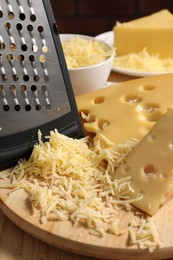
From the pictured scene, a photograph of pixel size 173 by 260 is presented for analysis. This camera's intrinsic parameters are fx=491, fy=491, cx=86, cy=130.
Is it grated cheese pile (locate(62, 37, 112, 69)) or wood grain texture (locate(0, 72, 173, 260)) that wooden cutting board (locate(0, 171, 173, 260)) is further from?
grated cheese pile (locate(62, 37, 112, 69))

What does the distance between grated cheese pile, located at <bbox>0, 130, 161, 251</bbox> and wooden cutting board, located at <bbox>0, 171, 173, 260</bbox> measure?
0.05 feet

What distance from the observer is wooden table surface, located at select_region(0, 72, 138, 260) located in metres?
1.08

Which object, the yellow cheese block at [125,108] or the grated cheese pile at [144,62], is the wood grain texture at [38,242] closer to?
the yellow cheese block at [125,108]

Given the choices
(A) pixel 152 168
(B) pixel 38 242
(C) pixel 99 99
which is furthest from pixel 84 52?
(B) pixel 38 242

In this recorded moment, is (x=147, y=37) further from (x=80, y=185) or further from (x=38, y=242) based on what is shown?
(x=38, y=242)

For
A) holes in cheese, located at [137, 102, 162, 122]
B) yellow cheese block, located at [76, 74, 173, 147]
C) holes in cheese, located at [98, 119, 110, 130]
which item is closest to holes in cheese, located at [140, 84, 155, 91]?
yellow cheese block, located at [76, 74, 173, 147]

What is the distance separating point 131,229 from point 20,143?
40cm

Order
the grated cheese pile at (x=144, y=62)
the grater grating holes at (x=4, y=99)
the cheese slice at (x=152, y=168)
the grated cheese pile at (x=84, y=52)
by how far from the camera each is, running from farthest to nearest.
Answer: the grated cheese pile at (x=144, y=62) < the grated cheese pile at (x=84, y=52) < the grater grating holes at (x=4, y=99) < the cheese slice at (x=152, y=168)

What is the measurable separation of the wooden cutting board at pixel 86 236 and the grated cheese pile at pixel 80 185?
15 millimetres

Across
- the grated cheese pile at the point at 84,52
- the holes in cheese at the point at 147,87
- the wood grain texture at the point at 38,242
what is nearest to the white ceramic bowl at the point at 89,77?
the grated cheese pile at the point at 84,52

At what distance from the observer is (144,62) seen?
184 cm

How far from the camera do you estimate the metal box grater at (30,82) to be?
50.1 inches

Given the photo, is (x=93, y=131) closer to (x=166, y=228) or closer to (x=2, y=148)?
(x=2, y=148)

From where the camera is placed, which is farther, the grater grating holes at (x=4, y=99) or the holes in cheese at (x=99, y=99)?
the holes in cheese at (x=99, y=99)
